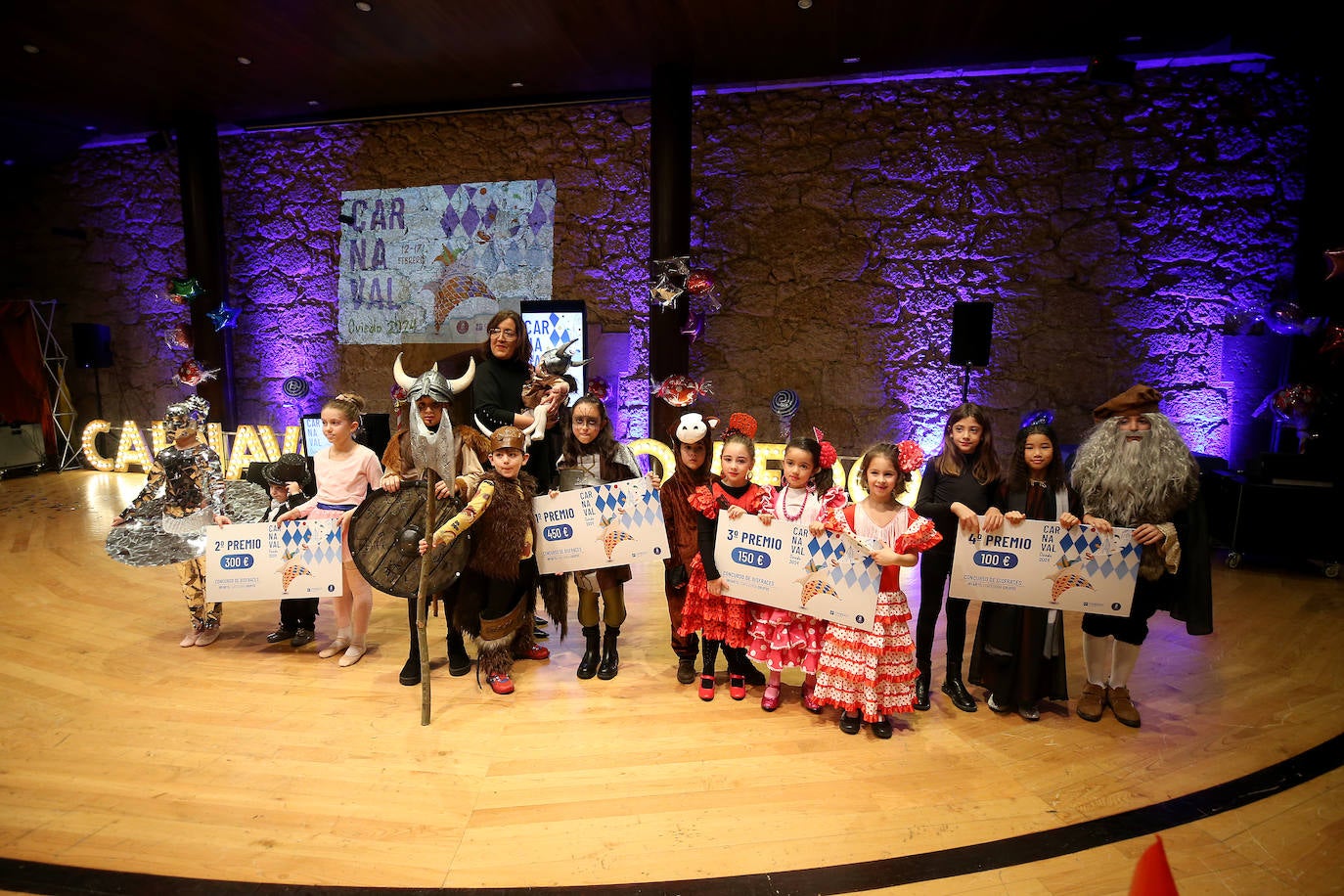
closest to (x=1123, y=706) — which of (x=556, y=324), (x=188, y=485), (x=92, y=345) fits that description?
(x=188, y=485)

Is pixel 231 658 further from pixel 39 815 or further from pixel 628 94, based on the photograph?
pixel 628 94

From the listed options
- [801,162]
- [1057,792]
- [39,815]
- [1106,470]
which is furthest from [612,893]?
[801,162]

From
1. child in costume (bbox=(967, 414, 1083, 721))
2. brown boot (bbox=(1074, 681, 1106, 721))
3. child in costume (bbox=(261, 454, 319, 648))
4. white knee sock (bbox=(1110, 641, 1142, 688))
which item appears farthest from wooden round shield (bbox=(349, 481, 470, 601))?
white knee sock (bbox=(1110, 641, 1142, 688))

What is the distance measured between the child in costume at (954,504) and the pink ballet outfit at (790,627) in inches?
18.8

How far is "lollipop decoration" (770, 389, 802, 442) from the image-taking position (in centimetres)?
661

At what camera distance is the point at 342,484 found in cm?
346

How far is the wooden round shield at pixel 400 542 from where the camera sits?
2961mm

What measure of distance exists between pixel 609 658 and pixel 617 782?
890 millimetres

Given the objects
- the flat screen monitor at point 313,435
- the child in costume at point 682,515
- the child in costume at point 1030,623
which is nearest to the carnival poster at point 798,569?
the child in costume at point 682,515

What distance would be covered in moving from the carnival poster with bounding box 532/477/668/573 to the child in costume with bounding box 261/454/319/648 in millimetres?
1511

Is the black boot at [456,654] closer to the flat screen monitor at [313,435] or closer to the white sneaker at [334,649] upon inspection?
the white sneaker at [334,649]

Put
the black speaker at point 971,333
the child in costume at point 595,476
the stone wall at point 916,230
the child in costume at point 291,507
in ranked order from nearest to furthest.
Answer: the child in costume at point 595,476
the child in costume at point 291,507
the black speaker at point 971,333
the stone wall at point 916,230

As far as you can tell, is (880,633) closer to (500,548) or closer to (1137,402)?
(1137,402)

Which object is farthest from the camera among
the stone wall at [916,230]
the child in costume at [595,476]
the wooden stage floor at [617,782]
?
the stone wall at [916,230]
